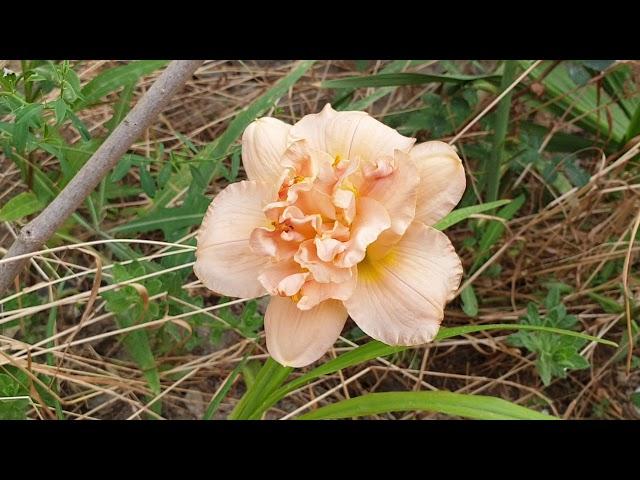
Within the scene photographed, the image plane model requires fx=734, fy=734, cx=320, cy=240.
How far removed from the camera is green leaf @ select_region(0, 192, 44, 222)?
115 cm

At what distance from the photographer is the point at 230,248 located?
0.84 m

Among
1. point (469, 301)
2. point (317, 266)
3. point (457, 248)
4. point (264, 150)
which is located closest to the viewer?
point (317, 266)

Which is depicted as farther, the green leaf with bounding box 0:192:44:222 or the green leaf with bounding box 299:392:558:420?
the green leaf with bounding box 0:192:44:222

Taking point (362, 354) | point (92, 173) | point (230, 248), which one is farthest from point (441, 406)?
point (92, 173)

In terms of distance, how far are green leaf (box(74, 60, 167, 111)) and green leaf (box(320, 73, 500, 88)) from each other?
0.34 metres

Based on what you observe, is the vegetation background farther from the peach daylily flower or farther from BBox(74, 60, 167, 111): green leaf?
the peach daylily flower

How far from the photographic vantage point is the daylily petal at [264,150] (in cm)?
87

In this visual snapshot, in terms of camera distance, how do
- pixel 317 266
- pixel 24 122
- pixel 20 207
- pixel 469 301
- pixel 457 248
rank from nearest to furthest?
pixel 317 266 < pixel 24 122 < pixel 20 207 < pixel 469 301 < pixel 457 248

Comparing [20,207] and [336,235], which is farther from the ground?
[336,235]

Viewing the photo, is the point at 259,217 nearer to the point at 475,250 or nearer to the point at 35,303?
the point at 35,303

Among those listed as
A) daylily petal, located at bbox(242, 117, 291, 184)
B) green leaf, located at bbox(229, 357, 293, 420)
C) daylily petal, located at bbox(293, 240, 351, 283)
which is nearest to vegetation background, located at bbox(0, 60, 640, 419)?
green leaf, located at bbox(229, 357, 293, 420)

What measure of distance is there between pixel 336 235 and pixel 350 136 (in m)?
0.14

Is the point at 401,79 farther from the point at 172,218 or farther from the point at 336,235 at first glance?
the point at 336,235

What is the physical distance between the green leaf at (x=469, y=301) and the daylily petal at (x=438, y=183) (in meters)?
0.48
